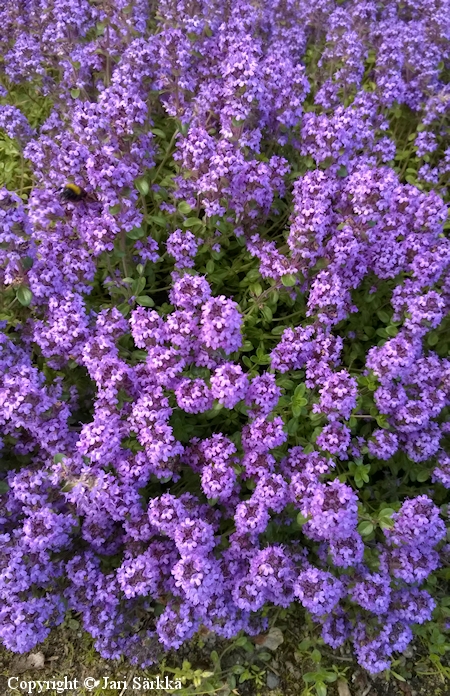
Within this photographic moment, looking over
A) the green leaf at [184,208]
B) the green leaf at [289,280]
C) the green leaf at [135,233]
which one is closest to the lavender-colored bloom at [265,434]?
the green leaf at [289,280]

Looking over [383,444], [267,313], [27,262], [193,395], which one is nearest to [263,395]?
[193,395]

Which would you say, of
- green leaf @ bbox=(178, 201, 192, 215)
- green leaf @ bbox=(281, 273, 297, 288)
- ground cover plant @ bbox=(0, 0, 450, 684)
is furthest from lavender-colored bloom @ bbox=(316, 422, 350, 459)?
green leaf @ bbox=(178, 201, 192, 215)

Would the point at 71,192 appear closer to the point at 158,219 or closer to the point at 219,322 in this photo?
the point at 158,219

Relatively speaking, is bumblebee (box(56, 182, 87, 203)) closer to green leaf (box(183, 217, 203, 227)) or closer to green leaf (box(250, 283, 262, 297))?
green leaf (box(183, 217, 203, 227))

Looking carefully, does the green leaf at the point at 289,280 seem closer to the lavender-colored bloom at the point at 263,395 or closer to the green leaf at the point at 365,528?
the lavender-colored bloom at the point at 263,395

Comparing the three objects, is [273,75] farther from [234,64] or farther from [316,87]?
[316,87]

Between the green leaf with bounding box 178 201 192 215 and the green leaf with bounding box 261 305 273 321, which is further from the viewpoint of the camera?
the green leaf with bounding box 178 201 192 215

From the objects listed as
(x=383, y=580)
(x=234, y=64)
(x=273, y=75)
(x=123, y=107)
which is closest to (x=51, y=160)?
(x=123, y=107)
